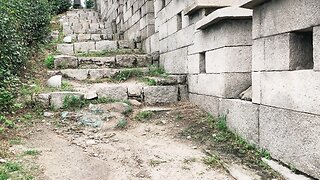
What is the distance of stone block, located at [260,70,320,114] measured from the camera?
2.69 m

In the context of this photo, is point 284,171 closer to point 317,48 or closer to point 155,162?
point 317,48

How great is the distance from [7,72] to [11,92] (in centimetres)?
32

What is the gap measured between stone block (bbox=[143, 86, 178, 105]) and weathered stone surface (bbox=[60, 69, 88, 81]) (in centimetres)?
154

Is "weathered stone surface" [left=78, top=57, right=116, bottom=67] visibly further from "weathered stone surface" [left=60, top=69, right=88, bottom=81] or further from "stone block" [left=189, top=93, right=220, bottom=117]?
"stone block" [left=189, top=93, right=220, bottom=117]

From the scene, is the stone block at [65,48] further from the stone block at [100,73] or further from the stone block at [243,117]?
the stone block at [243,117]

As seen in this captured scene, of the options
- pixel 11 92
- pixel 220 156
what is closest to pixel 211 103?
pixel 220 156

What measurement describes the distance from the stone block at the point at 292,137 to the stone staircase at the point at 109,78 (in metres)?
2.74

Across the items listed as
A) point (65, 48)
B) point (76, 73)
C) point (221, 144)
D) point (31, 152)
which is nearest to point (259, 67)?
point (221, 144)

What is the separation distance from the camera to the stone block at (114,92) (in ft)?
19.2

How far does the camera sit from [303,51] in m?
3.04

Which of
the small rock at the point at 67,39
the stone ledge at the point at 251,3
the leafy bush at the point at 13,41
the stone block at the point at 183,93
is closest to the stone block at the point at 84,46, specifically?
the small rock at the point at 67,39

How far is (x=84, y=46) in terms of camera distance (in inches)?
362

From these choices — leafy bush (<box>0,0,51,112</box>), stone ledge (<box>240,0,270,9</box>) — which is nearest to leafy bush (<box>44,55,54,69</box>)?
leafy bush (<box>0,0,51,112</box>)

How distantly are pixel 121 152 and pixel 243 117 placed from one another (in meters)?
1.42
